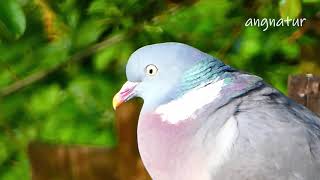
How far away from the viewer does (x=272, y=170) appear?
1.37 metres

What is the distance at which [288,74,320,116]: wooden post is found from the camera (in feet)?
5.72

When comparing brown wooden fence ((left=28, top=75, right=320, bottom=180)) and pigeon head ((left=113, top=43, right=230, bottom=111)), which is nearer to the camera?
pigeon head ((left=113, top=43, right=230, bottom=111))

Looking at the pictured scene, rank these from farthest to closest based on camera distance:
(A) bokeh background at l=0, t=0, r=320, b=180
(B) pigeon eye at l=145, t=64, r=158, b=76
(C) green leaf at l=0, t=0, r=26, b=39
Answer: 1. (A) bokeh background at l=0, t=0, r=320, b=180
2. (C) green leaf at l=0, t=0, r=26, b=39
3. (B) pigeon eye at l=145, t=64, r=158, b=76

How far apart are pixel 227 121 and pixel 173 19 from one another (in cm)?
74

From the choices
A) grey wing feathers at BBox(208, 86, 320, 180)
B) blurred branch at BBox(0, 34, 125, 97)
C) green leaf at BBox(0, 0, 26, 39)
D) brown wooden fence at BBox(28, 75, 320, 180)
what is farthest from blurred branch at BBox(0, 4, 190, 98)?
grey wing feathers at BBox(208, 86, 320, 180)

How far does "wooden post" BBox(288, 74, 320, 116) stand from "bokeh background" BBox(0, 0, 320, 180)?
0.99 ft

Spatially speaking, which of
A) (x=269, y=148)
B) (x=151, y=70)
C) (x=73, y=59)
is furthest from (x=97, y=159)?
(x=269, y=148)

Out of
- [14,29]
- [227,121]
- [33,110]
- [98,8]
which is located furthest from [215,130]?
[33,110]

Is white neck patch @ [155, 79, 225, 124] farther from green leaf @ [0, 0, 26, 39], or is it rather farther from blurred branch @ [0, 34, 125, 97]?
blurred branch @ [0, 34, 125, 97]

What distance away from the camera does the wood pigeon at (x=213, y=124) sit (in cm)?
136

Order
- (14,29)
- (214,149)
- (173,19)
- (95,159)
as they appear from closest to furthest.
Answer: (214,149), (14,29), (95,159), (173,19)

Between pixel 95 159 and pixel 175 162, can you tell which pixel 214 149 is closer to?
pixel 175 162

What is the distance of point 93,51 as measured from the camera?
6.82 ft

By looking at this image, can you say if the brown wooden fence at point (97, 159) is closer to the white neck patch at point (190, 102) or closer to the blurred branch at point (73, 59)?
the blurred branch at point (73, 59)
